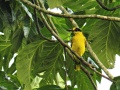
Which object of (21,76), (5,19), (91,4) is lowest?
(21,76)

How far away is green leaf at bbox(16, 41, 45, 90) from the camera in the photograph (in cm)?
255

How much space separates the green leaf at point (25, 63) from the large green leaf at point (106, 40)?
17.4 inches

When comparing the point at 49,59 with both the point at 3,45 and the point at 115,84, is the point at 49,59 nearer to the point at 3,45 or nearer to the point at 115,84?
the point at 3,45

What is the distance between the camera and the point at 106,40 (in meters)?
2.66

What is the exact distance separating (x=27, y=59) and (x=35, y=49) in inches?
5.2

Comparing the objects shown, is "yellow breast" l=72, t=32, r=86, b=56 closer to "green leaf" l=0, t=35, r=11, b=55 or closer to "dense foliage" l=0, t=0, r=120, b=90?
"dense foliage" l=0, t=0, r=120, b=90

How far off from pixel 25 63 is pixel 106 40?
0.62 m

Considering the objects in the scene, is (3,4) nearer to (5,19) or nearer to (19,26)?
(5,19)

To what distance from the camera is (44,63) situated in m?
2.85

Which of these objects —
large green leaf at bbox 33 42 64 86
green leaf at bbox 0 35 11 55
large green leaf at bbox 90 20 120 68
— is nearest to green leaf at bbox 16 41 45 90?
large green leaf at bbox 33 42 64 86

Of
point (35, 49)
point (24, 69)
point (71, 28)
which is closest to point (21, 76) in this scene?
point (24, 69)

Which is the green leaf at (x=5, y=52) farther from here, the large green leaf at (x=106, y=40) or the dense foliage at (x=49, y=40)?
the large green leaf at (x=106, y=40)

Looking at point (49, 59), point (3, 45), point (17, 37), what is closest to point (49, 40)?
point (17, 37)

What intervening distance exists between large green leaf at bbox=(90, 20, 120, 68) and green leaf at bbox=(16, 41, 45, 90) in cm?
44
